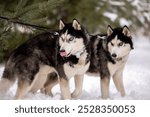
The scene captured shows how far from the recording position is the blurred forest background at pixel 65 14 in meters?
7.36

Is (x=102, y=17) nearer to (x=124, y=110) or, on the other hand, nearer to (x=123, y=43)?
(x=123, y=43)

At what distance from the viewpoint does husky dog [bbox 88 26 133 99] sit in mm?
6938

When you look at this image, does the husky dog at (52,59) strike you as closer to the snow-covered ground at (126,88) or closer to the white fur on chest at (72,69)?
the white fur on chest at (72,69)

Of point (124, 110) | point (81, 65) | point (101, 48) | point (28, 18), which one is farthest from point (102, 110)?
point (28, 18)

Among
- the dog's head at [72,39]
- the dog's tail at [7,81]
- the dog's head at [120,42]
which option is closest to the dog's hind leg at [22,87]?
the dog's tail at [7,81]

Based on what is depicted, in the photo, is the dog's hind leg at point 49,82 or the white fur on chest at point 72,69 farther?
the dog's hind leg at point 49,82

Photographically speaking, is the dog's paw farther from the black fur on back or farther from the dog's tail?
the dog's tail

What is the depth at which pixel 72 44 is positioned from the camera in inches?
256

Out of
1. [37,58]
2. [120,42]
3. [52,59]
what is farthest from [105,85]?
[37,58]

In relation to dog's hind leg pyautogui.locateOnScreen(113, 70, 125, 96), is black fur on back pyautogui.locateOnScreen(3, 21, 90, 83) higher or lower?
higher

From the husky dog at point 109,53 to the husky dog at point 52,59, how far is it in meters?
0.41

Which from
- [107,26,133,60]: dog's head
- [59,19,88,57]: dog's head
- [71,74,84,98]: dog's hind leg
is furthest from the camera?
[71,74,84,98]: dog's hind leg

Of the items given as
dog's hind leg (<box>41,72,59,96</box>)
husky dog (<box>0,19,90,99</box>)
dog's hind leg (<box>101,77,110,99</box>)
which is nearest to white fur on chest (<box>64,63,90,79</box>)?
husky dog (<box>0,19,90,99</box>)

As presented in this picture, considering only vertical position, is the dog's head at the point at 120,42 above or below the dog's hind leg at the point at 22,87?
above
